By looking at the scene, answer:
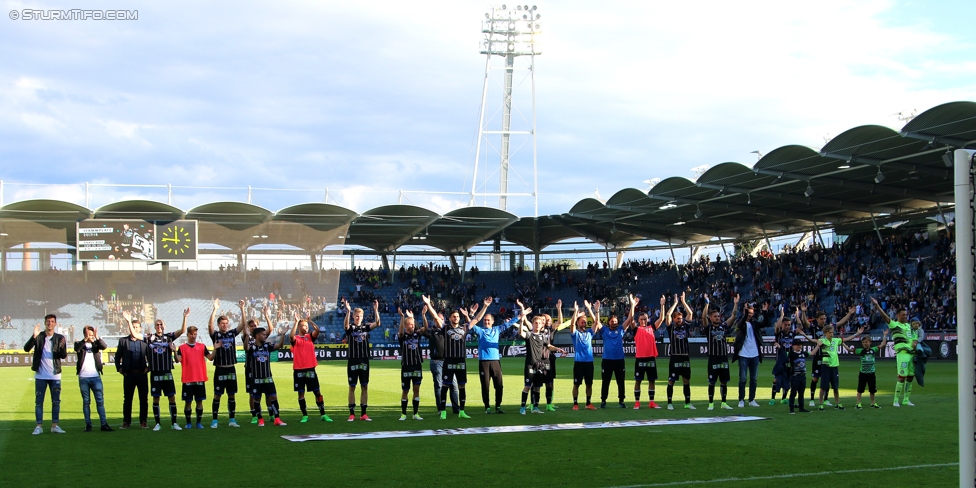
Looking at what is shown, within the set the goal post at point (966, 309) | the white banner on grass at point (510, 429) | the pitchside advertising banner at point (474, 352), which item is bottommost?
the pitchside advertising banner at point (474, 352)

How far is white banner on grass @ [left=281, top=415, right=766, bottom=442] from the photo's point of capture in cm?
1332

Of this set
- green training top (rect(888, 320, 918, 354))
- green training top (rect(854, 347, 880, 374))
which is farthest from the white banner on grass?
green training top (rect(888, 320, 918, 354))

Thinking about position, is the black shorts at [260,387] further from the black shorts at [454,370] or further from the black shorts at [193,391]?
the black shorts at [454,370]

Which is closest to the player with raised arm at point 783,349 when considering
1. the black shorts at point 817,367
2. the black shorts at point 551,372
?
the black shorts at point 817,367

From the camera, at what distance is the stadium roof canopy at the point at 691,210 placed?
33250 mm

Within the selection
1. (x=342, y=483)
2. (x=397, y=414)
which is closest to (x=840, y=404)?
(x=397, y=414)

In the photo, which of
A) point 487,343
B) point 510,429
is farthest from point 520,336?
point 510,429

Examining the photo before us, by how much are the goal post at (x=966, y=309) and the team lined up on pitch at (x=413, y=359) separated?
11740 mm

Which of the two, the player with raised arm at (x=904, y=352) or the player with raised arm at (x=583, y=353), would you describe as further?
the player with raised arm at (x=904, y=352)

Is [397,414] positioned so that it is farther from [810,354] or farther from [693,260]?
[693,260]

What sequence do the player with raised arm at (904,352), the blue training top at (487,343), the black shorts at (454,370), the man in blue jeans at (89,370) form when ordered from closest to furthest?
1. the man in blue jeans at (89,370)
2. the black shorts at (454,370)
3. the blue training top at (487,343)
4. the player with raised arm at (904,352)

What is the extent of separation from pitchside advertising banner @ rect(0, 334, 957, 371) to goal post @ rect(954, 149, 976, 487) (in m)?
32.0

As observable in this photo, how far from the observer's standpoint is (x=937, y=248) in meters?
42.5

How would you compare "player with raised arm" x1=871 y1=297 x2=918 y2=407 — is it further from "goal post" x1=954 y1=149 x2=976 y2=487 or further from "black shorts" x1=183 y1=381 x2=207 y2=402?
"goal post" x1=954 y1=149 x2=976 y2=487
